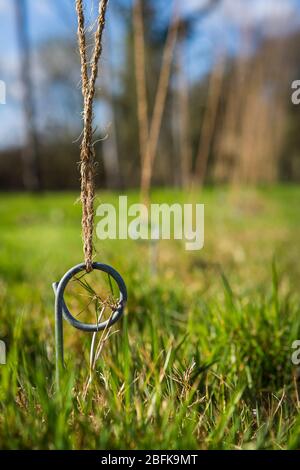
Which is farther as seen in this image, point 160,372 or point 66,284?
point 160,372

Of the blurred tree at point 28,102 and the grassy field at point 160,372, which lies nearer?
the grassy field at point 160,372

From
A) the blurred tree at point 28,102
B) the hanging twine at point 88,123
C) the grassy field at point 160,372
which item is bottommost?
the grassy field at point 160,372

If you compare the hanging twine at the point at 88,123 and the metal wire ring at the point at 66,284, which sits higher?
the hanging twine at the point at 88,123

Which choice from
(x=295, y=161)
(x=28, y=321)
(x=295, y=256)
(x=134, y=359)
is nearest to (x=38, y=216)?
(x=295, y=256)

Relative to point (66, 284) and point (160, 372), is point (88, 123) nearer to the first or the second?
point (66, 284)

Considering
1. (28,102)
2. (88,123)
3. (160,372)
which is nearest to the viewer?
(88,123)

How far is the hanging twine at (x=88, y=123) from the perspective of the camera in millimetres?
687

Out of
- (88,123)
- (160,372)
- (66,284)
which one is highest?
(88,123)

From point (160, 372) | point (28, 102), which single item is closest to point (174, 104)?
point (28, 102)

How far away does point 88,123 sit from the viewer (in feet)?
2.26

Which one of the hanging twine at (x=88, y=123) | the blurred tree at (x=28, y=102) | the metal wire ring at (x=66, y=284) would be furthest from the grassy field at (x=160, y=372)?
the blurred tree at (x=28, y=102)

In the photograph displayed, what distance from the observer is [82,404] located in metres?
0.75

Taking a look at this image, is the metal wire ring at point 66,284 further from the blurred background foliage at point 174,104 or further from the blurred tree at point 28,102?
the blurred tree at point 28,102
